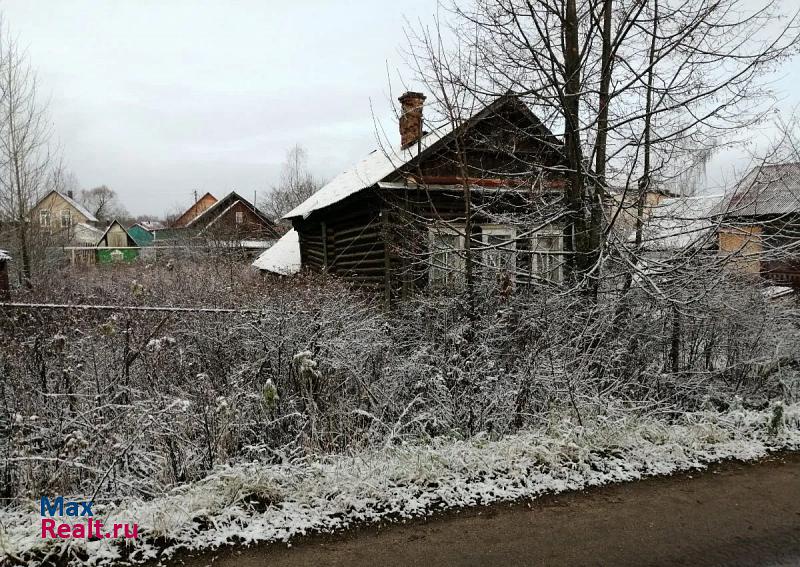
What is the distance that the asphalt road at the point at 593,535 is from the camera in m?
3.12

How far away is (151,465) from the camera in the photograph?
13.4ft

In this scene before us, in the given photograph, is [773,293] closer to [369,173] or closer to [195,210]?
[369,173]

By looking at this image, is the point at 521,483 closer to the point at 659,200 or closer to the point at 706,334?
the point at 706,334

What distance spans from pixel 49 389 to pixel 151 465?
2.27 meters

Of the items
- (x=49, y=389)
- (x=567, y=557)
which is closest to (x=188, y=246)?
(x=49, y=389)

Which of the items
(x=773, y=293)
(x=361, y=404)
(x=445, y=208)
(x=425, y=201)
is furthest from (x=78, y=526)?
(x=773, y=293)

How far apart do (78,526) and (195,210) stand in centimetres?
5832

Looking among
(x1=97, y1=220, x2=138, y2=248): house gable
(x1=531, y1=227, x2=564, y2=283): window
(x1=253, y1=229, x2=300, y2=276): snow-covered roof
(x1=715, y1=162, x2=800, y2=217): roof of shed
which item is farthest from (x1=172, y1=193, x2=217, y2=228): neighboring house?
(x1=715, y1=162, x2=800, y2=217): roof of shed

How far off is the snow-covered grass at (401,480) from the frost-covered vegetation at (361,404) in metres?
0.02

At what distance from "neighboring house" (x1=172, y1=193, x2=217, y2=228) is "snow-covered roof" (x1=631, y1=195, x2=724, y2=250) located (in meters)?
49.8

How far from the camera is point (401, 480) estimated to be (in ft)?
13.2

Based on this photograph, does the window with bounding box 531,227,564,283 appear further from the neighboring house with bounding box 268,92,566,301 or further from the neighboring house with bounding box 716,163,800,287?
the neighboring house with bounding box 716,163,800,287

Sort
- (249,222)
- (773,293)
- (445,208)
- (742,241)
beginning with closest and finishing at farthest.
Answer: (742,241), (773,293), (445,208), (249,222)

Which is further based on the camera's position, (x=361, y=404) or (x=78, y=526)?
(x=361, y=404)
